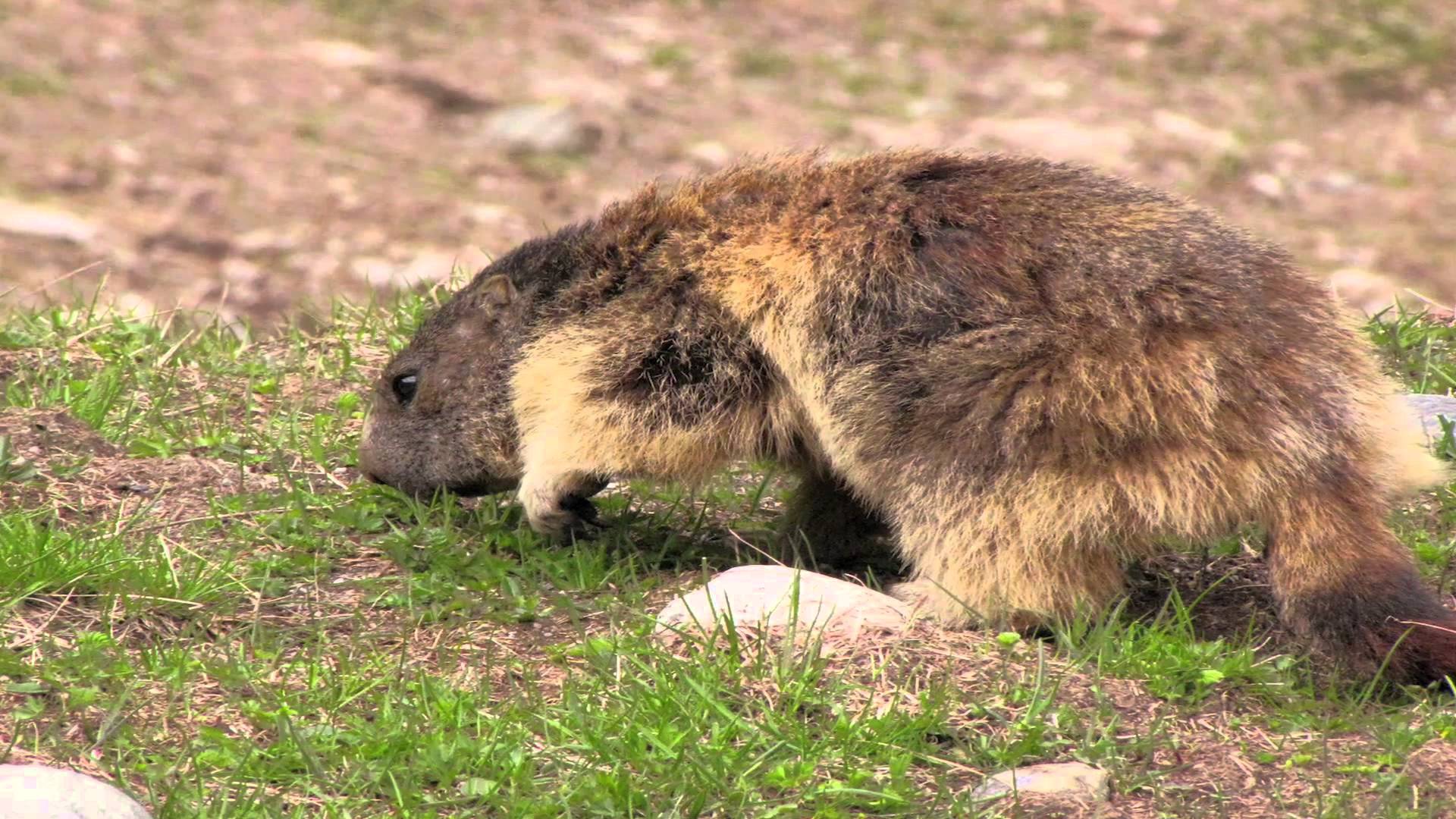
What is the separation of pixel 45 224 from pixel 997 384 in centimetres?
697

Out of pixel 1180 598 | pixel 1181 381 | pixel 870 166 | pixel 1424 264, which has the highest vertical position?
pixel 870 166

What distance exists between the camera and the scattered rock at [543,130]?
37.2 feet

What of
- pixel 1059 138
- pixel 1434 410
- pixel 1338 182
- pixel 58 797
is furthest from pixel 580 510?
pixel 1338 182

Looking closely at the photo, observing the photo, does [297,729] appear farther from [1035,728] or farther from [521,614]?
[1035,728]

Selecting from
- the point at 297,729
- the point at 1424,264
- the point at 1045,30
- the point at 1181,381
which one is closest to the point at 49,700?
the point at 297,729

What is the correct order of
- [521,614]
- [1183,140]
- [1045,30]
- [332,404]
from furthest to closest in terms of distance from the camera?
[1045,30], [1183,140], [332,404], [521,614]

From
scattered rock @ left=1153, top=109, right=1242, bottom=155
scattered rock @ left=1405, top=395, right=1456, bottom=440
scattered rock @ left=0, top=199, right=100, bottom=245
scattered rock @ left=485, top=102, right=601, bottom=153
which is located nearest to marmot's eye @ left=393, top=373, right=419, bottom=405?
scattered rock @ left=1405, top=395, right=1456, bottom=440

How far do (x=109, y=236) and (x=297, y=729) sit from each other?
6.41 m

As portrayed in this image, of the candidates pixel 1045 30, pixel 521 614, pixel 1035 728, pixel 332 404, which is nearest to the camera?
pixel 1035 728

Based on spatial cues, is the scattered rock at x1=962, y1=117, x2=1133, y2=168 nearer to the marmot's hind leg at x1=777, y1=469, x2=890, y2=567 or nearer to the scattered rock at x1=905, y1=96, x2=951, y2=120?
the scattered rock at x1=905, y1=96, x2=951, y2=120

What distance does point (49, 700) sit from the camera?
4.21 meters

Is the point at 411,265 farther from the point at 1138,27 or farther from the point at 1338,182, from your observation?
the point at 1138,27

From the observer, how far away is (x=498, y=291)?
5574 millimetres

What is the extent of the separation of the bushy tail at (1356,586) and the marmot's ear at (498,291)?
240cm
